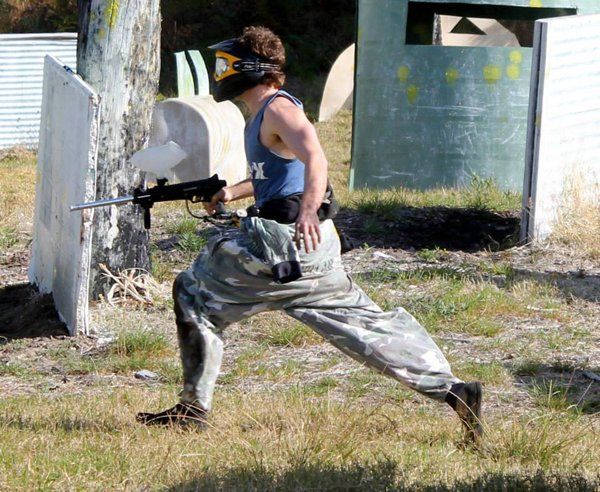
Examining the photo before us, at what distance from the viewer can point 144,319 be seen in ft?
22.1

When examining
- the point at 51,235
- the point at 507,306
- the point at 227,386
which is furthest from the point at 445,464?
the point at 51,235

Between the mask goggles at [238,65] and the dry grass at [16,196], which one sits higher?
the mask goggles at [238,65]

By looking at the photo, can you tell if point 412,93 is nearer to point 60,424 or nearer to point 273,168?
point 273,168

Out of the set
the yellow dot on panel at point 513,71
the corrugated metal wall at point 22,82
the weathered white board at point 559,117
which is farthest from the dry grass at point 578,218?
the corrugated metal wall at point 22,82

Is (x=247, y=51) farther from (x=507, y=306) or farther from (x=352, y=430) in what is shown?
(x=507, y=306)

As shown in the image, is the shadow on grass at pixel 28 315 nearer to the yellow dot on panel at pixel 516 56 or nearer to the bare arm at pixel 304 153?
the bare arm at pixel 304 153

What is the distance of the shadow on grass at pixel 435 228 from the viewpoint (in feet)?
28.7

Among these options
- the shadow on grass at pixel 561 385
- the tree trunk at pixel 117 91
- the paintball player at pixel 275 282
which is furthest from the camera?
the tree trunk at pixel 117 91

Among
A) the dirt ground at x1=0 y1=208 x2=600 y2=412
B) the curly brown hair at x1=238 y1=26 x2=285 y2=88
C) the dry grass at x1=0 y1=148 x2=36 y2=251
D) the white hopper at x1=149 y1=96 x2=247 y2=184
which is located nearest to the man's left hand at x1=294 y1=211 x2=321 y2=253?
the curly brown hair at x1=238 y1=26 x2=285 y2=88

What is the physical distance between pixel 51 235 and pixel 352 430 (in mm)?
3199

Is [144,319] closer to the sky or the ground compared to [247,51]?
closer to the ground

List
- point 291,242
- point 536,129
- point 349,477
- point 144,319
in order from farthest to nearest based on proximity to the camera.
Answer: point 536,129
point 144,319
point 291,242
point 349,477

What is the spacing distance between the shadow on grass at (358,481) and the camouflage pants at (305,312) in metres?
0.58

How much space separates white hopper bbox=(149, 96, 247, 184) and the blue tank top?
6692 millimetres
